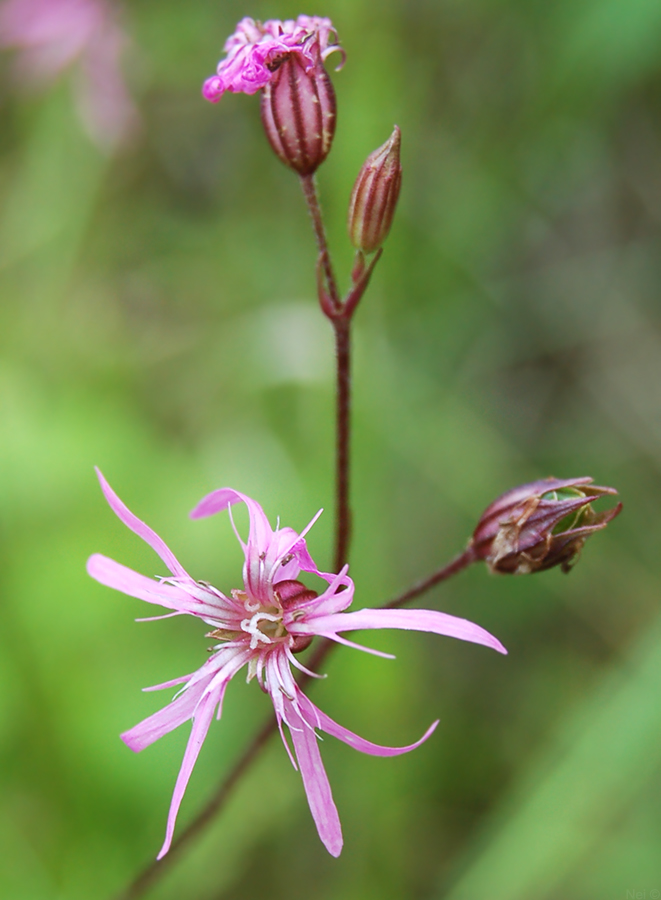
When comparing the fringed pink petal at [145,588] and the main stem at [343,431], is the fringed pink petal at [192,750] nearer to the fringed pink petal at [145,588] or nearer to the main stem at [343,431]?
the fringed pink petal at [145,588]

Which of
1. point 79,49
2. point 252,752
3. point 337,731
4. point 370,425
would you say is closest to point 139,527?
point 337,731

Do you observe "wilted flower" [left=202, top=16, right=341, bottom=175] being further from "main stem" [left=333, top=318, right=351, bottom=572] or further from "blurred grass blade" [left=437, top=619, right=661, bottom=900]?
"blurred grass blade" [left=437, top=619, right=661, bottom=900]

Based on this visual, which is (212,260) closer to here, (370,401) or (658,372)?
(370,401)

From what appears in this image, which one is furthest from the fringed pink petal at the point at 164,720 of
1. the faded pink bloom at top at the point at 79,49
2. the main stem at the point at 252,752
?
the faded pink bloom at top at the point at 79,49

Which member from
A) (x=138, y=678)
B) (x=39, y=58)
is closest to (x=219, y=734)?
(x=138, y=678)

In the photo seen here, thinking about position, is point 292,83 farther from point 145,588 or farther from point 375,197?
point 145,588
